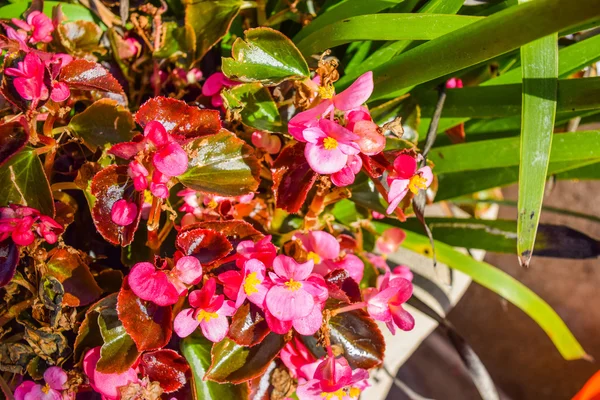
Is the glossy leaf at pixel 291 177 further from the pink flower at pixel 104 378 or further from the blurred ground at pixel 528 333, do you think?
the blurred ground at pixel 528 333

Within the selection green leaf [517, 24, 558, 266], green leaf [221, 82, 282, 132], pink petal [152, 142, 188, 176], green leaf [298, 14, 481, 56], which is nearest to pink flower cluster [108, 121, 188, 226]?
pink petal [152, 142, 188, 176]

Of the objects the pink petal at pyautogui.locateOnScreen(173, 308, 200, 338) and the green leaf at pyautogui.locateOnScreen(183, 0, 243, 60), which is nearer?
the pink petal at pyautogui.locateOnScreen(173, 308, 200, 338)

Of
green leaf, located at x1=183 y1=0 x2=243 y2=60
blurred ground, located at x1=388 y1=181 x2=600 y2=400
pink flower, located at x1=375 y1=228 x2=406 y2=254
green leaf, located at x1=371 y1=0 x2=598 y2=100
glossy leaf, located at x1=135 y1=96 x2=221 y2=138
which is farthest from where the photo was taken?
blurred ground, located at x1=388 y1=181 x2=600 y2=400

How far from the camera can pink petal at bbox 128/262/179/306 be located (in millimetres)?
458

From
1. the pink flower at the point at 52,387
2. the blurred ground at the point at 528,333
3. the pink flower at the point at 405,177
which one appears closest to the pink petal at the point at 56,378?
the pink flower at the point at 52,387

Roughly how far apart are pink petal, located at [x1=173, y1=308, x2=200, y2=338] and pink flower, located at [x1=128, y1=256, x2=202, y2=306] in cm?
2

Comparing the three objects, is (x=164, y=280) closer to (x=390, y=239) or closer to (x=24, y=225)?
(x=24, y=225)

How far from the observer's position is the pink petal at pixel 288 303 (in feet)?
1.51

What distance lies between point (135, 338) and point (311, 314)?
15 centimetres

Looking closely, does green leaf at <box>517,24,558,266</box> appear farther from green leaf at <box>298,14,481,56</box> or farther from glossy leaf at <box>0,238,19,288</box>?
glossy leaf at <box>0,238,19,288</box>

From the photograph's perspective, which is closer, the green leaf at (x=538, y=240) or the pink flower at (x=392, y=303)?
the pink flower at (x=392, y=303)

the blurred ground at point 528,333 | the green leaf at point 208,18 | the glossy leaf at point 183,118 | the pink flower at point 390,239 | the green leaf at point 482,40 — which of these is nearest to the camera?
the green leaf at point 482,40

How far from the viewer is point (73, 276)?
519 mm

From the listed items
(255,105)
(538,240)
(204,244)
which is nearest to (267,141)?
(255,105)
